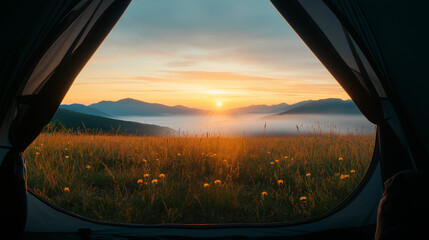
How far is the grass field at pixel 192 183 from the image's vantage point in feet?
7.84

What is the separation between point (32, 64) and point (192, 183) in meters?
1.87

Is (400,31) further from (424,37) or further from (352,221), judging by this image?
(352,221)

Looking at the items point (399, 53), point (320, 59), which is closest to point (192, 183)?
point (320, 59)

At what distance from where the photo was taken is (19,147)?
1813mm

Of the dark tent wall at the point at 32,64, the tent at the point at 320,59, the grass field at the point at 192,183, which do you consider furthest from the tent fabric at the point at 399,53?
the dark tent wall at the point at 32,64

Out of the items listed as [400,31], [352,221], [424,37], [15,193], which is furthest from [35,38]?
[352,221]

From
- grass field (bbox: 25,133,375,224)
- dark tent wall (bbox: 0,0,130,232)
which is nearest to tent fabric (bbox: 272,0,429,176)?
grass field (bbox: 25,133,375,224)

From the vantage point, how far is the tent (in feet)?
5.43

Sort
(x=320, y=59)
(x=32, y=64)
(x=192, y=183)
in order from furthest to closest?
(x=192, y=183) < (x=320, y=59) < (x=32, y=64)

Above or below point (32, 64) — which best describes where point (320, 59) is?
above

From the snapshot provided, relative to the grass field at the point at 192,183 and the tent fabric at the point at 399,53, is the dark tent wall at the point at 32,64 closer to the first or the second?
the grass field at the point at 192,183

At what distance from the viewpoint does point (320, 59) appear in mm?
2055

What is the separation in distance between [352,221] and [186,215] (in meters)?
1.42

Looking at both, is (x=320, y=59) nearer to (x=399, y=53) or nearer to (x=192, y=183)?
(x=399, y=53)
